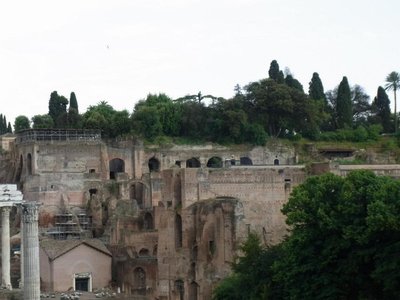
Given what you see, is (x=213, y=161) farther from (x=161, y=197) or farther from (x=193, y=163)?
(x=161, y=197)

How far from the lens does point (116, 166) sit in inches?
3209

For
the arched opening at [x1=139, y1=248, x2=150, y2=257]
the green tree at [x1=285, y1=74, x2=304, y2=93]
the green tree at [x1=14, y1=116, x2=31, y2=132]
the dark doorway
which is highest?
the green tree at [x1=285, y1=74, x2=304, y2=93]

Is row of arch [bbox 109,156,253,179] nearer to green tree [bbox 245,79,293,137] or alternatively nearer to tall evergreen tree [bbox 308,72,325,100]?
green tree [bbox 245,79,293,137]

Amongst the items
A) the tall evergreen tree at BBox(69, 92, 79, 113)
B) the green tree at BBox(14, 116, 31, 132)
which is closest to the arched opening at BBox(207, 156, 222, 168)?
the tall evergreen tree at BBox(69, 92, 79, 113)

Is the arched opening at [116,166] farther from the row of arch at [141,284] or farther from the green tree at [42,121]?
the row of arch at [141,284]

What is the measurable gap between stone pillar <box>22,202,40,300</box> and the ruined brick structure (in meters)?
16.3

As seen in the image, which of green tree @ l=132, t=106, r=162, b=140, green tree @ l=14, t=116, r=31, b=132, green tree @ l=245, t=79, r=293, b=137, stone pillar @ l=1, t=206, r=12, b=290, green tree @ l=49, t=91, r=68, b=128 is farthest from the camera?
green tree @ l=14, t=116, r=31, b=132

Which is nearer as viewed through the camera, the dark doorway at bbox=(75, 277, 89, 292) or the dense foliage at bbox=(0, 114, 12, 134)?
the dark doorway at bbox=(75, 277, 89, 292)

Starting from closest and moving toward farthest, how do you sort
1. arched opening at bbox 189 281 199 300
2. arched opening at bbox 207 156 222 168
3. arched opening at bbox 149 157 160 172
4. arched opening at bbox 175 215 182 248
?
arched opening at bbox 189 281 199 300, arched opening at bbox 175 215 182 248, arched opening at bbox 207 156 222 168, arched opening at bbox 149 157 160 172

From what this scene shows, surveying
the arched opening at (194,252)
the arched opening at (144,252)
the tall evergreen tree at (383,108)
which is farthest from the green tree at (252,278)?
the tall evergreen tree at (383,108)

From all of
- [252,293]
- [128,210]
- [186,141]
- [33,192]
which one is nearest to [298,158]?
[186,141]

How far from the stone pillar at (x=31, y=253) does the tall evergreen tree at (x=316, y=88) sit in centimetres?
4520

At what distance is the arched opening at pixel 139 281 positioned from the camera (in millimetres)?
67812

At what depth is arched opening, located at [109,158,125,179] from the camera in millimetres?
80625
